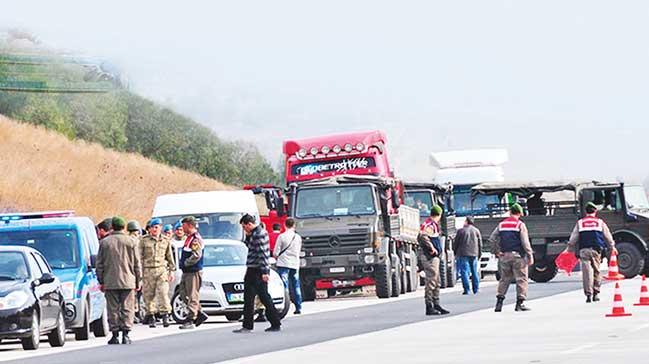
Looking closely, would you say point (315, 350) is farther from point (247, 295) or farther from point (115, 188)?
point (115, 188)

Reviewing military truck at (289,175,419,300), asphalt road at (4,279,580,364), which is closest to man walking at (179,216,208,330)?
asphalt road at (4,279,580,364)

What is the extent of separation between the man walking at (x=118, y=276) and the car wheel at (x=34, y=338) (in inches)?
42.4

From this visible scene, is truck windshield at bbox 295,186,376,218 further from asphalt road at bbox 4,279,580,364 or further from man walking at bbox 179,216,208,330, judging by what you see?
man walking at bbox 179,216,208,330

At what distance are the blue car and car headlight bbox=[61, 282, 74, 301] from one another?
0.8 inches

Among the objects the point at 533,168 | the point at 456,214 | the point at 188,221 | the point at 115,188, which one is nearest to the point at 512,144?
the point at 533,168

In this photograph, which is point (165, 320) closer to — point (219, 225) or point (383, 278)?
point (219, 225)

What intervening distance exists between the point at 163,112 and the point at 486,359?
3238 inches

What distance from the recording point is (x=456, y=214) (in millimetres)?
58781

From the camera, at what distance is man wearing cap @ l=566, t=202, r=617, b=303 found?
38.0m

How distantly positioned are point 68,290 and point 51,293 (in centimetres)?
138

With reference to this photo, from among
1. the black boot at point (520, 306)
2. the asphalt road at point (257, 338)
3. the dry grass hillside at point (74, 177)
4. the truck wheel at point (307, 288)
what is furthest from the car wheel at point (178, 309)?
the dry grass hillside at point (74, 177)

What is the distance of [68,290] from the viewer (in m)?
31.4

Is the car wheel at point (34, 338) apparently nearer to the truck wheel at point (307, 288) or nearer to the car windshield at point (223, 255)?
the car windshield at point (223, 255)

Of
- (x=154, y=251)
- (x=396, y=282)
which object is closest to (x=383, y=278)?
(x=396, y=282)
